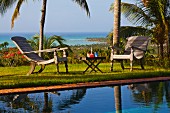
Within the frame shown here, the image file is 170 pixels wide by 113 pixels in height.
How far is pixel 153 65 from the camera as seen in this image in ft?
41.8

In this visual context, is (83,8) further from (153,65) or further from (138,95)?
(138,95)

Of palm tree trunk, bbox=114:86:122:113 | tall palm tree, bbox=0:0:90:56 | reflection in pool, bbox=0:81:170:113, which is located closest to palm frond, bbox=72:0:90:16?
tall palm tree, bbox=0:0:90:56

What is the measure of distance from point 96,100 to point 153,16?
7965 millimetres

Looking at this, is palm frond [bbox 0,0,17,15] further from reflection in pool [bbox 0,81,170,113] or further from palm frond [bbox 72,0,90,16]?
reflection in pool [bbox 0,81,170,113]

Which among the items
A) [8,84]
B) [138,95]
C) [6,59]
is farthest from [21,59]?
[138,95]

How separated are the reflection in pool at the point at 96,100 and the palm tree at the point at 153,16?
5.61 m

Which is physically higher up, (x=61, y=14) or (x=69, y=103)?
(x=61, y=14)

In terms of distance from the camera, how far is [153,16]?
14.3 meters

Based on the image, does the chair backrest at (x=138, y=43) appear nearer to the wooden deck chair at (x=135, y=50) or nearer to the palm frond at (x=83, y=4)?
the wooden deck chair at (x=135, y=50)

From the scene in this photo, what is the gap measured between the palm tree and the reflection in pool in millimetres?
5609

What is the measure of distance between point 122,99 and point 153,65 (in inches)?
232

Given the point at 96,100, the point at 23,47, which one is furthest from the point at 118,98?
the point at 23,47

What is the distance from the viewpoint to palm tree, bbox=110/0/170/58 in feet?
45.2

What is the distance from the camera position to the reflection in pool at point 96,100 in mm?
6086
